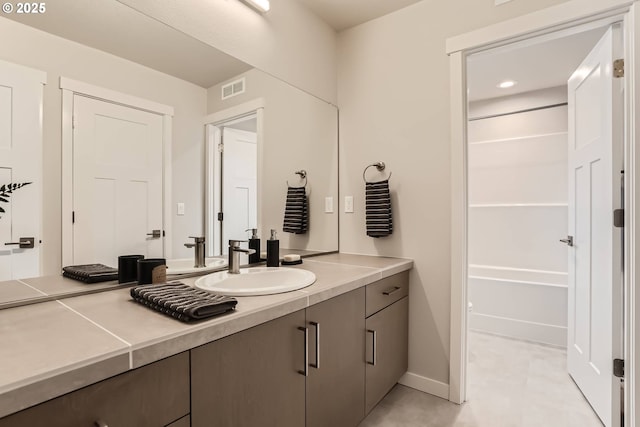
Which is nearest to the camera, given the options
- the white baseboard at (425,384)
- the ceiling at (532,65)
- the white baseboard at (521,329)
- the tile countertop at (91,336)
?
the tile countertop at (91,336)

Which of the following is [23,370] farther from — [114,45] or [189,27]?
[189,27]

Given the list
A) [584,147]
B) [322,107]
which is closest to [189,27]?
[322,107]

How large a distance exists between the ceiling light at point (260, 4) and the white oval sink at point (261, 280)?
1.46 m

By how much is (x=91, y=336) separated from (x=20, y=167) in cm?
66

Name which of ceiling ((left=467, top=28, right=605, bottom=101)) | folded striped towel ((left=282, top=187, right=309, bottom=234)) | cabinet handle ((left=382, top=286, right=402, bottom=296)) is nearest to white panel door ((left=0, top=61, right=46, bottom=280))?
folded striped towel ((left=282, top=187, right=309, bottom=234))

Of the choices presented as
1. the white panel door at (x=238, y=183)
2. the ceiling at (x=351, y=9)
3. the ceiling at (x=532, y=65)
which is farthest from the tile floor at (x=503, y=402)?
the ceiling at (x=351, y=9)

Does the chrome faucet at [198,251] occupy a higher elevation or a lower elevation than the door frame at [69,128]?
lower

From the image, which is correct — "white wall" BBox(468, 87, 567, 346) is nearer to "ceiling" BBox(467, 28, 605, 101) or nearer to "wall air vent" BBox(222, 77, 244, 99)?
"ceiling" BBox(467, 28, 605, 101)

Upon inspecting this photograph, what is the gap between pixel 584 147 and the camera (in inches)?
80.6

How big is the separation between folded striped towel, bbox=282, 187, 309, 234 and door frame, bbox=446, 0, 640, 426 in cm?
96

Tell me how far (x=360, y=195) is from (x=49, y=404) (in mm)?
1987

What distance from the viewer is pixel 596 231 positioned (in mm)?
1867

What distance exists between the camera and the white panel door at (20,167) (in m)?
1.02

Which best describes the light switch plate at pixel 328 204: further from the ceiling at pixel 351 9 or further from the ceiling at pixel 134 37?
the ceiling at pixel 351 9
